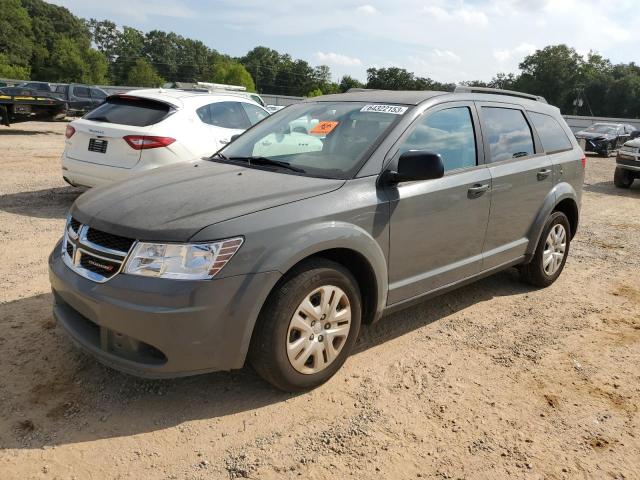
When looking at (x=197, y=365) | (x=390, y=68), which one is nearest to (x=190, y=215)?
(x=197, y=365)

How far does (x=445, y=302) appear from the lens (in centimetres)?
483

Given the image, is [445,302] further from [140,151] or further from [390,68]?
[390,68]

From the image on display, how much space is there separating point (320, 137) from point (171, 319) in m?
1.80

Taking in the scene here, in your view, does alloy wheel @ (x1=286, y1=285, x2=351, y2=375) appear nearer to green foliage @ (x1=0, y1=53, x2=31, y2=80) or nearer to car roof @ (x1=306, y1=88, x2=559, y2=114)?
car roof @ (x1=306, y1=88, x2=559, y2=114)

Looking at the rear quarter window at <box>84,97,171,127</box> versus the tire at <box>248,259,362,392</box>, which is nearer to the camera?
the tire at <box>248,259,362,392</box>

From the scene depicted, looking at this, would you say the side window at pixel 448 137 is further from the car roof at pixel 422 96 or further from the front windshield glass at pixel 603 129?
the front windshield glass at pixel 603 129

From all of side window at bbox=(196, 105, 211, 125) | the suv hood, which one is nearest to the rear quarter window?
side window at bbox=(196, 105, 211, 125)

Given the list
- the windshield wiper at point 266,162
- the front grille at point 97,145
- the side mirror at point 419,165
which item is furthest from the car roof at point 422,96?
the front grille at point 97,145

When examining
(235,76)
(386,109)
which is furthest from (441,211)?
(235,76)

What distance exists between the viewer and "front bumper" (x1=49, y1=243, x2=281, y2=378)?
8.80 feet

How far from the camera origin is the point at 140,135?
6680mm

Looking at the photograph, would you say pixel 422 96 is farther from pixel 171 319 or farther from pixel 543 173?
pixel 171 319

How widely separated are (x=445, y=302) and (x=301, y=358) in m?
2.12

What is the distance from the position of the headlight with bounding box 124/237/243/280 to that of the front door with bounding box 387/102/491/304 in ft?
4.05
